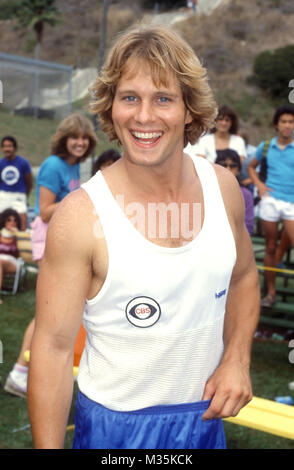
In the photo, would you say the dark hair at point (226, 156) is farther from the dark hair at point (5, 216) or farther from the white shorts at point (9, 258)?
the dark hair at point (5, 216)

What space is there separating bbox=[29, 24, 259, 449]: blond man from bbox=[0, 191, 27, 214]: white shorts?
6.96 metres

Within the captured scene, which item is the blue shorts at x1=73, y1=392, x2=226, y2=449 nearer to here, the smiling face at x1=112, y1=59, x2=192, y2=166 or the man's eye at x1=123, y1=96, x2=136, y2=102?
the smiling face at x1=112, y1=59, x2=192, y2=166

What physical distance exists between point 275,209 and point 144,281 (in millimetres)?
4928

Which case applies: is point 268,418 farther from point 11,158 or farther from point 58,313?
point 11,158

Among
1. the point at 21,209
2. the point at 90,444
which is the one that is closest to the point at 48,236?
the point at 90,444

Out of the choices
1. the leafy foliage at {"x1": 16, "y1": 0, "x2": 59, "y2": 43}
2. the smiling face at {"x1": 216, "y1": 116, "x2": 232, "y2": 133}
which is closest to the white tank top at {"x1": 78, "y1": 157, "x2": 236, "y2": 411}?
the smiling face at {"x1": 216, "y1": 116, "x2": 232, "y2": 133}

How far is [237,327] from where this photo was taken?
2.02 meters

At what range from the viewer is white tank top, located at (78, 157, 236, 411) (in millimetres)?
1664

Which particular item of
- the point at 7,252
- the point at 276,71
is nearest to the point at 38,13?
the point at 276,71

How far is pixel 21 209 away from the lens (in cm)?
873

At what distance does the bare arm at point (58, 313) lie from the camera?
5.41 ft

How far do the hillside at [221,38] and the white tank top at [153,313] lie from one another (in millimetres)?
32477
